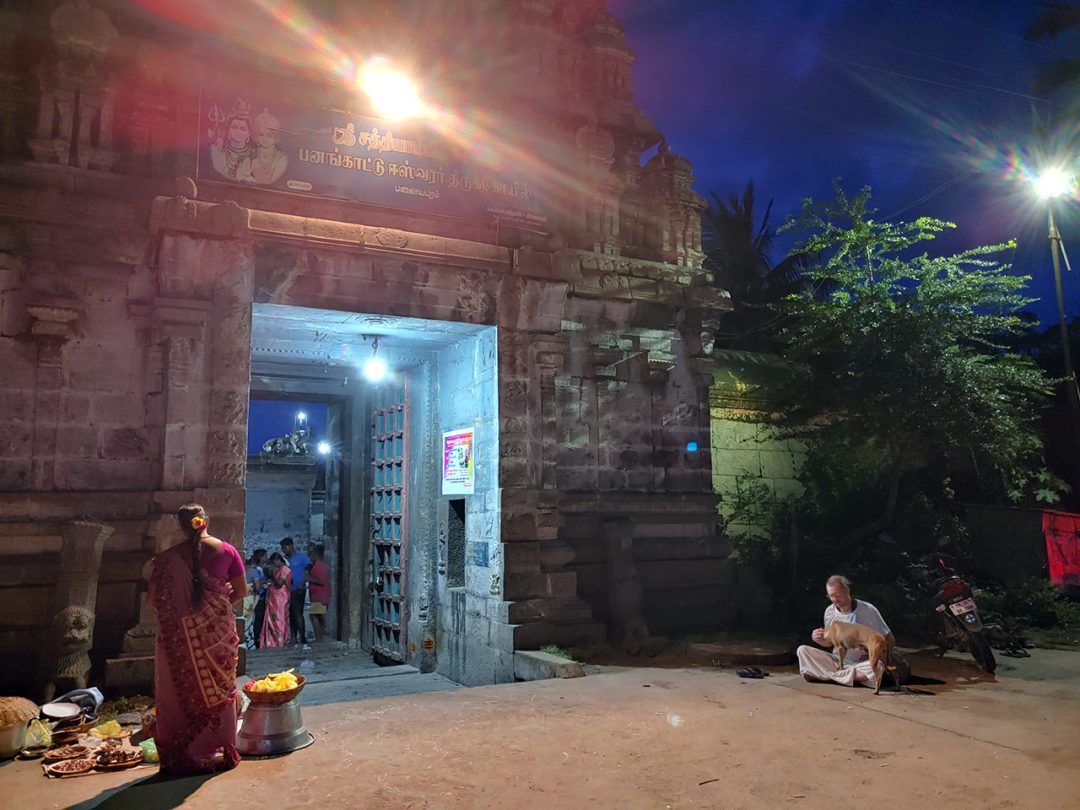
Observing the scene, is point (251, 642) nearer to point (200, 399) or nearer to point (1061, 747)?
point (200, 399)

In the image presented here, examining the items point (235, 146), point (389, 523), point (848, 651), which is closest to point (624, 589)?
point (848, 651)

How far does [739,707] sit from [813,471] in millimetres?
6858

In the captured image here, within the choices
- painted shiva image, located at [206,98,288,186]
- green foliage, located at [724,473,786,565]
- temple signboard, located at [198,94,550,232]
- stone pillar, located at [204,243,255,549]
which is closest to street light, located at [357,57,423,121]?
temple signboard, located at [198,94,550,232]

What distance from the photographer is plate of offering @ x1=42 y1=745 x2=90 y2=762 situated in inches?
201

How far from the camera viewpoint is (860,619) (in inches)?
278

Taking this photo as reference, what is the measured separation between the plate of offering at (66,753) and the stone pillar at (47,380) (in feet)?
9.55

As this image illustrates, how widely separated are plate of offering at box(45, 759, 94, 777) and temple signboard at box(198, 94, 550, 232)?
5.73 meters

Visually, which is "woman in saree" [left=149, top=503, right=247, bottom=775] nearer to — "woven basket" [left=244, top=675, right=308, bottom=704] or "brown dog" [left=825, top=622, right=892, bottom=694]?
"woven basket" [left=244, top=675, right=308, bottom=704]

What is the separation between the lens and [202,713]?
4902 millimetres

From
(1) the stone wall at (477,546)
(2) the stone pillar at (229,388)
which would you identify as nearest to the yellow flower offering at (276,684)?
(2) the stone pillar at (229,388)

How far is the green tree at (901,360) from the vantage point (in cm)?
1130

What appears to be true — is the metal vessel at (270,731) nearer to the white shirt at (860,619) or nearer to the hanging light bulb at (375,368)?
the white shirt at (860,619)

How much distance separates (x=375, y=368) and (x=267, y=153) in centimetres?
394

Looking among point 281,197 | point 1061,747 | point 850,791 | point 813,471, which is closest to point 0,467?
point 281,197
